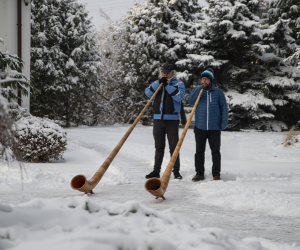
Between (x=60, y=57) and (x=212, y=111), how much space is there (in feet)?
39.6

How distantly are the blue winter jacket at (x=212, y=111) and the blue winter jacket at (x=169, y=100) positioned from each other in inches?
15.7

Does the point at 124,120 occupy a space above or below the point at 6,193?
below

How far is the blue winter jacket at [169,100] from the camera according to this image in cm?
532

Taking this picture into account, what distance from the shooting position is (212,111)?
17.7ft

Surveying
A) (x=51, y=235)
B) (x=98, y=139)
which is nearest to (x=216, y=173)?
(x=51, y=235)

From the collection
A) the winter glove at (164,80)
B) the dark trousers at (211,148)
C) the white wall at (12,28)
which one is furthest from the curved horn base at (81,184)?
the white wall at (12,28)

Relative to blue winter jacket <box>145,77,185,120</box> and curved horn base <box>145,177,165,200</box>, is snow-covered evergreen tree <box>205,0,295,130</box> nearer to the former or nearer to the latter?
blue winter jacket <box>145,77,185,120</box>

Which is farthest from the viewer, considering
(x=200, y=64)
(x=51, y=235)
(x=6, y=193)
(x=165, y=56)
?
(x=165, y=56)

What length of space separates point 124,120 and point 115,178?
1428 cm

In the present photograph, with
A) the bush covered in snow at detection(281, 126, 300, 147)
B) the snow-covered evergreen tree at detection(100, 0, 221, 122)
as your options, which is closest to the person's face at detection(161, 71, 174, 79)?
the bush covered in snow at detection(281, 126, 300, 147)

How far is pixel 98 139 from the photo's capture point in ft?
40.0

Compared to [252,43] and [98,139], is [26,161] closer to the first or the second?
[98,139]

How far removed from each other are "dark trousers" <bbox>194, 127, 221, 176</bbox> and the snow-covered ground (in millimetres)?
259

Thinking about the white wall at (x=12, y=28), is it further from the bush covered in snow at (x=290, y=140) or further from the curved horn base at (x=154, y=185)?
the bush covered in snow at (x=290, y=140)
